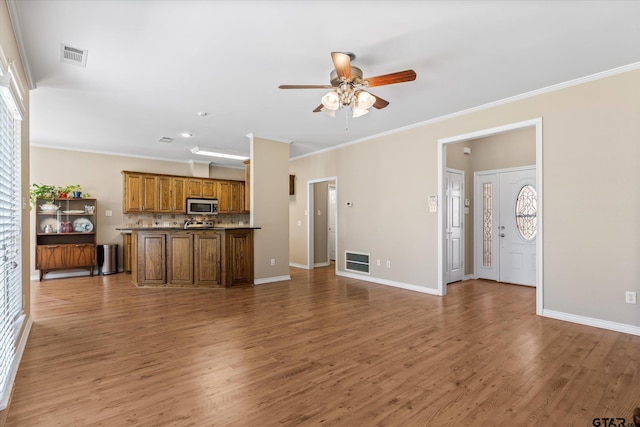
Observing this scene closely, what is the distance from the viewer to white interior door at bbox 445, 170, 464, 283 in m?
6.01

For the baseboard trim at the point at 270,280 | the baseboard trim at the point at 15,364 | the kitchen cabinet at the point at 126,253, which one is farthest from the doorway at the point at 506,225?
the kitchen cabinet at the point at 126,253

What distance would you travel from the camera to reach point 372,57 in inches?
124

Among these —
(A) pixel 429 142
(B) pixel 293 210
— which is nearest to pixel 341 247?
(B) pixel 293 210

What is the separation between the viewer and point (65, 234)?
679 centimetres

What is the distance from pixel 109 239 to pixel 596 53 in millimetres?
8986

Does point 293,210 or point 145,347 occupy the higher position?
point 293,210

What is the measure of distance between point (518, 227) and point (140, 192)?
791cm

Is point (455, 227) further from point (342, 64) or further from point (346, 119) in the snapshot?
point (342, 64)

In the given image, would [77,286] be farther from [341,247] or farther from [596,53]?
[596,53]

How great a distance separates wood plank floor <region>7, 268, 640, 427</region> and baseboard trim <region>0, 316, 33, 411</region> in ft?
0.22

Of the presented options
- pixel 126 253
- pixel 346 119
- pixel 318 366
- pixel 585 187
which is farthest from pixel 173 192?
pixel 585 187

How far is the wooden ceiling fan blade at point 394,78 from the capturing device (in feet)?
9.26

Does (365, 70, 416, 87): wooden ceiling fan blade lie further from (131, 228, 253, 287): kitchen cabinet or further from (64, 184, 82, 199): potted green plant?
(64, 184, 82, 199): potted green plant

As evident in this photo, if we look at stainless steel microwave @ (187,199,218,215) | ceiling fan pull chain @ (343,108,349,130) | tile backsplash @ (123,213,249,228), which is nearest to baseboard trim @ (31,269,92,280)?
tile backsplash @ (123,213,249,228)
